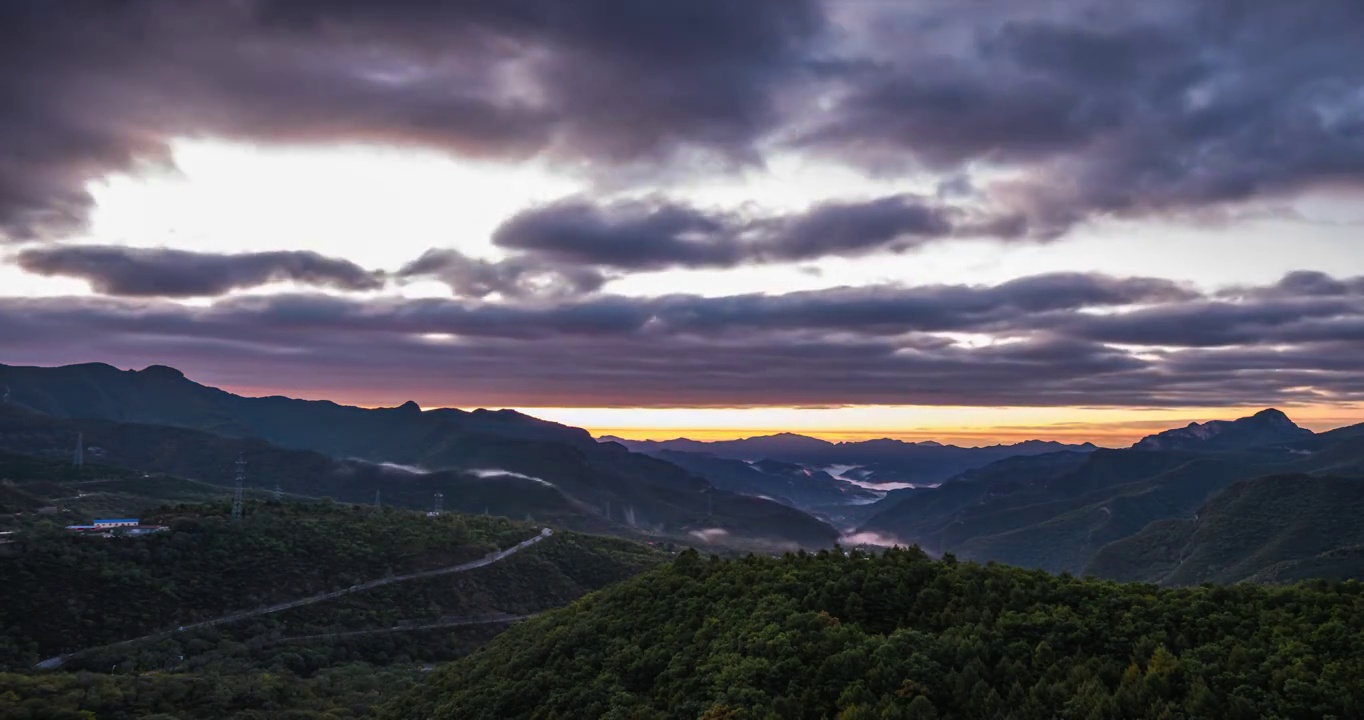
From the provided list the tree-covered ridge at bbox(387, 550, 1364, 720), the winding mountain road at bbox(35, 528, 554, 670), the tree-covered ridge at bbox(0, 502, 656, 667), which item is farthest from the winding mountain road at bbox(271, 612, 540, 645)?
the tree-covered ridge at bbox(387, 550, 1364, 720)

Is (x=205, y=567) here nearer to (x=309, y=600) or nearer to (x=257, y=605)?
(x=257, y=605)

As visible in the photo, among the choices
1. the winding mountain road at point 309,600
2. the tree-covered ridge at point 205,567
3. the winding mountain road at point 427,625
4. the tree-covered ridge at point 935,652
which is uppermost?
the tree-covered ridge at point 935,652

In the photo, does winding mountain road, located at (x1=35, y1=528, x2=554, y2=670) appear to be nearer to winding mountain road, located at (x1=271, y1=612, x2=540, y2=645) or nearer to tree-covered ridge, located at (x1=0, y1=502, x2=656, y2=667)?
tree-covered ridge, located at (x1=0, y1=502, x2=656, y2=667)

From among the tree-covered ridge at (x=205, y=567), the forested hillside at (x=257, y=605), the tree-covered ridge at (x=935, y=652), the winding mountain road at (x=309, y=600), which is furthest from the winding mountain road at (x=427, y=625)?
the tree-covered ridge at (x=935, y=652)

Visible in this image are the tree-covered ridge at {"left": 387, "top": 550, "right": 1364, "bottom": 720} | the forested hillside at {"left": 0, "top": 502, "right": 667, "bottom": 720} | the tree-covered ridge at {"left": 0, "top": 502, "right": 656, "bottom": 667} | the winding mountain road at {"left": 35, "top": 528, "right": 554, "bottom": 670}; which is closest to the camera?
the tree-covered ridge at {"left": 387, "top": 550, "right": 1364, "bottom": 720}

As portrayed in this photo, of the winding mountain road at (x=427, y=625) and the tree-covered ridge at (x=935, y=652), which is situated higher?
the tree-covered ridge at (x=935, y=652)

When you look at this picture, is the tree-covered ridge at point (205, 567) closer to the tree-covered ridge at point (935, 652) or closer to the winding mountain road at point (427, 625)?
the winding mountain road at point (427, 625)

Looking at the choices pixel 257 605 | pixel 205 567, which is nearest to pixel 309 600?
pixel 257 605

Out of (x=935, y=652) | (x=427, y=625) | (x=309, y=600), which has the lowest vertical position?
(x=427, y=625)
